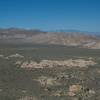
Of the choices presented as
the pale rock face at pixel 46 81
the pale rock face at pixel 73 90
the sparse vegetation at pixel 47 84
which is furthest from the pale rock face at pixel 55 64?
the pale rock face at pixel 73 90

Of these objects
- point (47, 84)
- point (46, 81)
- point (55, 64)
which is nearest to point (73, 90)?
point (47, 84)

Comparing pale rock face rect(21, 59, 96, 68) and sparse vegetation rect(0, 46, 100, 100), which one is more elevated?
pale rock face rect(21, 59, 96, 68)

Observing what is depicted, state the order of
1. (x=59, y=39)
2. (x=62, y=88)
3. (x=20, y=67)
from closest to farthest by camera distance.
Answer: (x=62, y=88) → (x=20, y=67) → (x=59, y=39)

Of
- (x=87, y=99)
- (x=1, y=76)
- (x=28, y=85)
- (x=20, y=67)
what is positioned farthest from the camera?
(x=20, y=67)

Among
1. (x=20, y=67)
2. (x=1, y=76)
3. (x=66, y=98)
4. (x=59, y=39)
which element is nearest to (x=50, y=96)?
(x=66, y=98)

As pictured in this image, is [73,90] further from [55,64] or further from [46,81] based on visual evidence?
[55,64]

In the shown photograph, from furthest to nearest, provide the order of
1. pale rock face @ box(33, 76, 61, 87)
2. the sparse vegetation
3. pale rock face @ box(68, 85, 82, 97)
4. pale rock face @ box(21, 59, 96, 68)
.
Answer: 1. pale rock face @ box(21, 59, 96, 68)
2. pale rock face @ box(33, 76, 61, 87)
3. pale rock face @ box(68, 85, 82, 97)
4. the sparse vegetation

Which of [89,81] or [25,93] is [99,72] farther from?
[25,93]

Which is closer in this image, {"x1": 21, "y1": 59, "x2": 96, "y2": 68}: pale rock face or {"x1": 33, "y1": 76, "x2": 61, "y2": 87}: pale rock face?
{"x1": 33, "y1": 76, "x2": 61, "y2": 87}: pale rock face

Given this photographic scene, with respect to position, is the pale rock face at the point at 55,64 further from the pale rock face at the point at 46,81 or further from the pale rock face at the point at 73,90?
the pale rock face at the point at 73,90

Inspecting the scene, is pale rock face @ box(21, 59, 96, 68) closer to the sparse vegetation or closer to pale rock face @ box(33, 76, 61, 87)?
the sparse vegetation

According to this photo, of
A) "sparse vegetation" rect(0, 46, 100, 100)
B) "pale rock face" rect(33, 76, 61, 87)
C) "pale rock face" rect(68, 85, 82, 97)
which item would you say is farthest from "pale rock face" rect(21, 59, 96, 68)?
"pale rock face" rect(68, 85, 82, 97)
